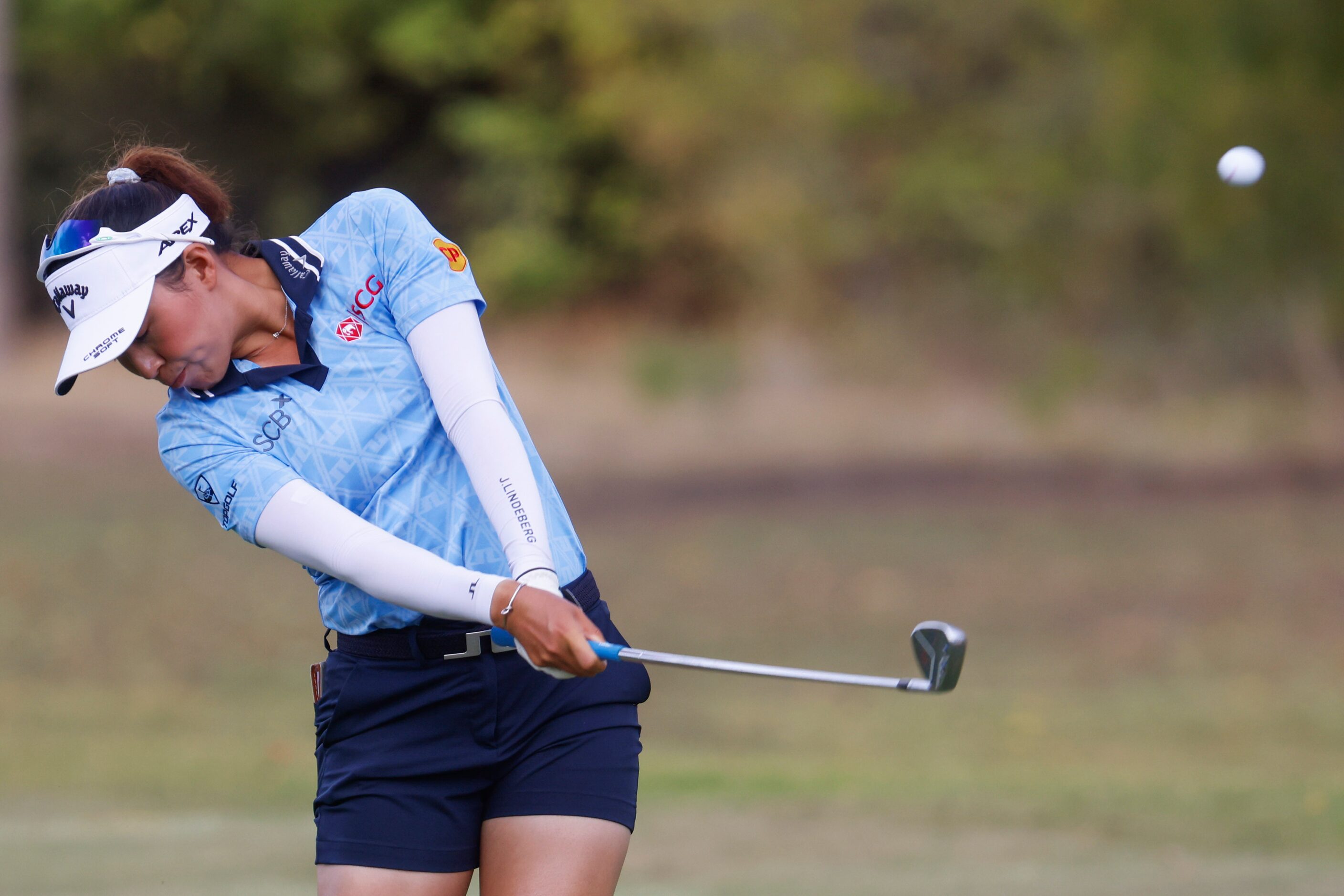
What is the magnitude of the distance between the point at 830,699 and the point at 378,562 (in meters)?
8.59

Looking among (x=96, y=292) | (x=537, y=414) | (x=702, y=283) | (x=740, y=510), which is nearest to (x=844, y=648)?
(x=740, y=510)

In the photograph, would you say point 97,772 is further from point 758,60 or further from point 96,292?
point 758,60

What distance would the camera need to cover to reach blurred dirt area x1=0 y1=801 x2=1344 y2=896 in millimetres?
5766

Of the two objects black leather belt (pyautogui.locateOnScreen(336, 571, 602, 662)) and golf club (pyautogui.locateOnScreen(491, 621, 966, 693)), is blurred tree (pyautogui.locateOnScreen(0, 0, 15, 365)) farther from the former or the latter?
golf club (pyautogui.locateOnScreen(491, 621, 966, 693))

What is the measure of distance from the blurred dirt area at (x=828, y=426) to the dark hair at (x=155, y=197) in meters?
13.4

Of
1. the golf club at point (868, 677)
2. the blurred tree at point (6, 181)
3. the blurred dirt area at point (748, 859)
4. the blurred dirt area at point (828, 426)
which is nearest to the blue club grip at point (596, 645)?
the golf club at point (868, 677)

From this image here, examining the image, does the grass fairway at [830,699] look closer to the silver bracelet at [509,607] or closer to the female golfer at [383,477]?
the female golfer at [383,477]

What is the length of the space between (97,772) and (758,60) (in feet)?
42.9

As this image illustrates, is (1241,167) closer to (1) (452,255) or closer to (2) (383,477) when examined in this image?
(1) (452,255)

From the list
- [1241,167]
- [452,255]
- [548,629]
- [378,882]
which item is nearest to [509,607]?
[548,629]

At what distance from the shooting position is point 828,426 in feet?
62.1

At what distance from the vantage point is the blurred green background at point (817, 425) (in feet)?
24.8

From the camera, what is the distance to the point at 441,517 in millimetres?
2762

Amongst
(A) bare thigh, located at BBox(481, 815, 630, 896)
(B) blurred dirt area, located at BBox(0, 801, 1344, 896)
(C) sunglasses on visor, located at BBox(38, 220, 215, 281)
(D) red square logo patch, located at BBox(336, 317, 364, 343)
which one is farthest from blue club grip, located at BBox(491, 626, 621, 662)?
(B) blurred dirt area, located at BBox(0, 801, 1344, 896)
